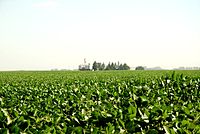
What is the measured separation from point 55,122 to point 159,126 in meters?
0.76

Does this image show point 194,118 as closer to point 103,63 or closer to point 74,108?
point 74,108

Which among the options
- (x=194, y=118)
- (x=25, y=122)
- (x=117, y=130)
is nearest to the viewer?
(x=25, y=122)

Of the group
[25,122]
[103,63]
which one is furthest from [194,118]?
[103,63]

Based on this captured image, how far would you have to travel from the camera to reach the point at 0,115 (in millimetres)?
2264

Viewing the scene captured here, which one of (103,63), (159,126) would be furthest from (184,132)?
(103,63)

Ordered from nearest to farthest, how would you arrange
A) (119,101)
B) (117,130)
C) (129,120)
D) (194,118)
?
(117,130)
(129,120)
(194,118)
(119,101)

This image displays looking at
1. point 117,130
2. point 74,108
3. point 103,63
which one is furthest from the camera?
point 103,63

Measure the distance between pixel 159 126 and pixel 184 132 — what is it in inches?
13.3

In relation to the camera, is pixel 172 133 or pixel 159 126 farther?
pixel 159 126

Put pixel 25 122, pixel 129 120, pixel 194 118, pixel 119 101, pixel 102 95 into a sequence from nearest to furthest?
1. pixel 25 122
2. pixel 129 120
3. pixel 194 118
4. pixel 119 101
5. pixel 102 95

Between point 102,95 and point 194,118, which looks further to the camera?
point 102,95

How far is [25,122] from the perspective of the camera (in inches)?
86.7

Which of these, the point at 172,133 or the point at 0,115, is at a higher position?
the point at 0,115

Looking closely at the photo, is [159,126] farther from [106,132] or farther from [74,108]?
[74,108]
